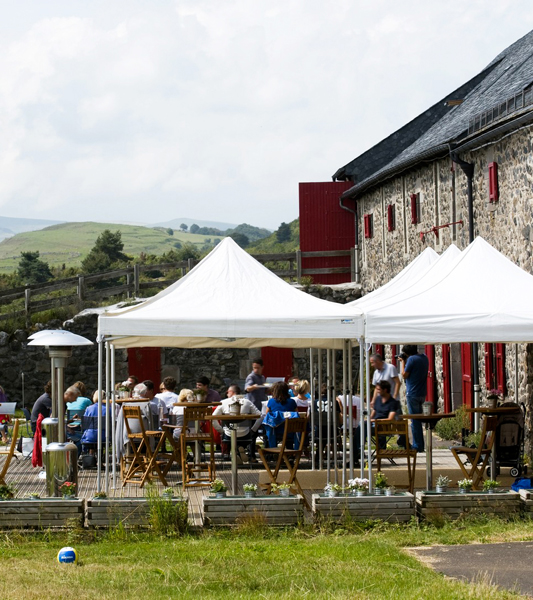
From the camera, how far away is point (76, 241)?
441ft

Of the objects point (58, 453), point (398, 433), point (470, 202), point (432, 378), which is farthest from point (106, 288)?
point (58, 453)

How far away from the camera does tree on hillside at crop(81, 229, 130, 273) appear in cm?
5575

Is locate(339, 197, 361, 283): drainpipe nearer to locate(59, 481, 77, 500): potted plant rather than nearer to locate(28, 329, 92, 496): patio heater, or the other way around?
locate(28, 329, 92, 496): patio heater

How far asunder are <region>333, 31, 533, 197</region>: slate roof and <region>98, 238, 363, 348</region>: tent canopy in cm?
500

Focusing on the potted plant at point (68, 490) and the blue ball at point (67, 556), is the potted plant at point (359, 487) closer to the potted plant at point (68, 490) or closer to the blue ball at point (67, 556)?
the potted plant at point (68, 490)

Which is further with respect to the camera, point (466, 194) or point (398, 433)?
point (466, 194)

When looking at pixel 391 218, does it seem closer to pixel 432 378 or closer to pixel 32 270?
pixel 432 378

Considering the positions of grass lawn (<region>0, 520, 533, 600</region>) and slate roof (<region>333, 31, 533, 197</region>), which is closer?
grass lawn (<region>0, 520, 533, 600</region>)

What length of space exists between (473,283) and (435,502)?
2454 millimetres

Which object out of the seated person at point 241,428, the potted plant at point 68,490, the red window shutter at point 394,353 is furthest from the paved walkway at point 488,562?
the red window shutter at point 394,353

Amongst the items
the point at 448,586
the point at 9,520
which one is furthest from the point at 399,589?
the point at 9,520

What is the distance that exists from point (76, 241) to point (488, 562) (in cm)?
13050

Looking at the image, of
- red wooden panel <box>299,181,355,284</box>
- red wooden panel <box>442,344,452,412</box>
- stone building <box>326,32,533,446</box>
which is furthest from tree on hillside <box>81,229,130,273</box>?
red wooden panel <box>442,344,452,412</box>

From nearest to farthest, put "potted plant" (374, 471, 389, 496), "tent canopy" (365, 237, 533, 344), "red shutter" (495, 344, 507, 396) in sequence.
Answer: "potted plant" (374, 471, 389, 496)
"tent canopy" (365, 237, 533, 344)
"red shutter" (495, 344, 507, 396)
